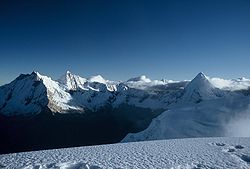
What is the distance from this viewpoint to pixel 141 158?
18.9 m

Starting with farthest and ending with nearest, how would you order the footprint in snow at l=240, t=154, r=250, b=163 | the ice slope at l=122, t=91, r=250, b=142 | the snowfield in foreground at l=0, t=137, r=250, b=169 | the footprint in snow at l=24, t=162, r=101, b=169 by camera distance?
the ice slope at l=122, t=91, r=250, b=142 → the footprint in snow at l=240, t=154, r=250, b=163 → the snowfield in foreground at l=0, t=137, r=250, b=169 → the footprint in snow at l=24, t=162, r=101, b=169

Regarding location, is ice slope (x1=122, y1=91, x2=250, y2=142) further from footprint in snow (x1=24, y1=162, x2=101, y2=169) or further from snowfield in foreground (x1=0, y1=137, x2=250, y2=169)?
footprint in snow (x1=24, y1=162, x2=101, y2=169)

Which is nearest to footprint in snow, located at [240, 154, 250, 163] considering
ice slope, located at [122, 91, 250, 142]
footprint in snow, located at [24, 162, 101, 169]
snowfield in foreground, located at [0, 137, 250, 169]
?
snowfield in foreground, located at [0, 137, 250, 169]

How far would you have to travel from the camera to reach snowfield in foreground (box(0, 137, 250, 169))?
56.6 feet

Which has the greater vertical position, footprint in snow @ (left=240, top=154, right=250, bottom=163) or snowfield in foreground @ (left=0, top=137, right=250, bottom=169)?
snowfield in foreground @ (left=0, top=137, right=250, bottom=169)

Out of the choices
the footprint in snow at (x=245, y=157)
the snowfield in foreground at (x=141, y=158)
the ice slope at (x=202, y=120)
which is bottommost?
the ice slope at (x=202, y=120)

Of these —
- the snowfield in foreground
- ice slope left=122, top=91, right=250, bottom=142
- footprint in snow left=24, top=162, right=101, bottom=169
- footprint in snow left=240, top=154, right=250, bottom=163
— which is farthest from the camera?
ice slope left=122, top=91, right=250, bottom=142

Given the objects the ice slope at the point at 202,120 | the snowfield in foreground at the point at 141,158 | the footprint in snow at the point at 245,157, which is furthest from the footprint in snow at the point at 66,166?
the ice slope at the point at 202,120

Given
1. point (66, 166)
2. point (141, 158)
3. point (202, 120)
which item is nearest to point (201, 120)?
point (202, 120)

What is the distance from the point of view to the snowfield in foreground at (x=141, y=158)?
17250 millimetres

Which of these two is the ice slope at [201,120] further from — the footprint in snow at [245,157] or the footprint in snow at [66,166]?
the footprint in snow at [66,166]

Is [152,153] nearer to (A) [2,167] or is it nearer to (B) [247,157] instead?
(B) [247,157]

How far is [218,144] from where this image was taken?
2450 cm

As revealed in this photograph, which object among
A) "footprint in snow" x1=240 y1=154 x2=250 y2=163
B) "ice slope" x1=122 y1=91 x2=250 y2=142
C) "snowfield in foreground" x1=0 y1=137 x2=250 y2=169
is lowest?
"ice slope" x1=122 y1=91 x2=250 y2=142
